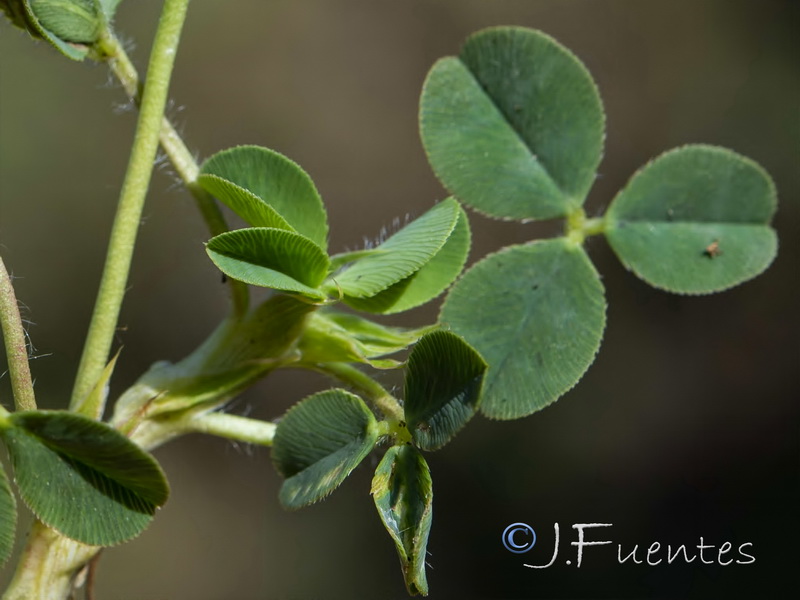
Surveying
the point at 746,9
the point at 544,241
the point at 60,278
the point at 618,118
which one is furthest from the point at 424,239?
the point at 746,9

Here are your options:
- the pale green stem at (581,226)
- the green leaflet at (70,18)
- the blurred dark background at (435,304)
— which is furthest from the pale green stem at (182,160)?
the blurred dark background at (435,304)

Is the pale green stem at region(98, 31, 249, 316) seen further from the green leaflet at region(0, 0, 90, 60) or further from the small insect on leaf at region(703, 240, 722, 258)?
the small insect on leaf at region(703, 240, 722, 258)

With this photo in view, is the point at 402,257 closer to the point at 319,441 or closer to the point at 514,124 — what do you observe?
the point at 319,441

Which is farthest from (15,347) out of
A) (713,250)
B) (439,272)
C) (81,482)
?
(713,250)

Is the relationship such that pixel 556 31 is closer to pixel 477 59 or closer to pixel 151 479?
pixel 477 59

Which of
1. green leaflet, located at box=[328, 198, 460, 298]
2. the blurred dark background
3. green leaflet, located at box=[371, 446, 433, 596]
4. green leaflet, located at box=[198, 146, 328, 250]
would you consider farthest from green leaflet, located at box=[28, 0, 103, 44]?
the blurred dark background

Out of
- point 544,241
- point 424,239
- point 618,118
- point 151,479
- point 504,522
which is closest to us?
point 151,479
